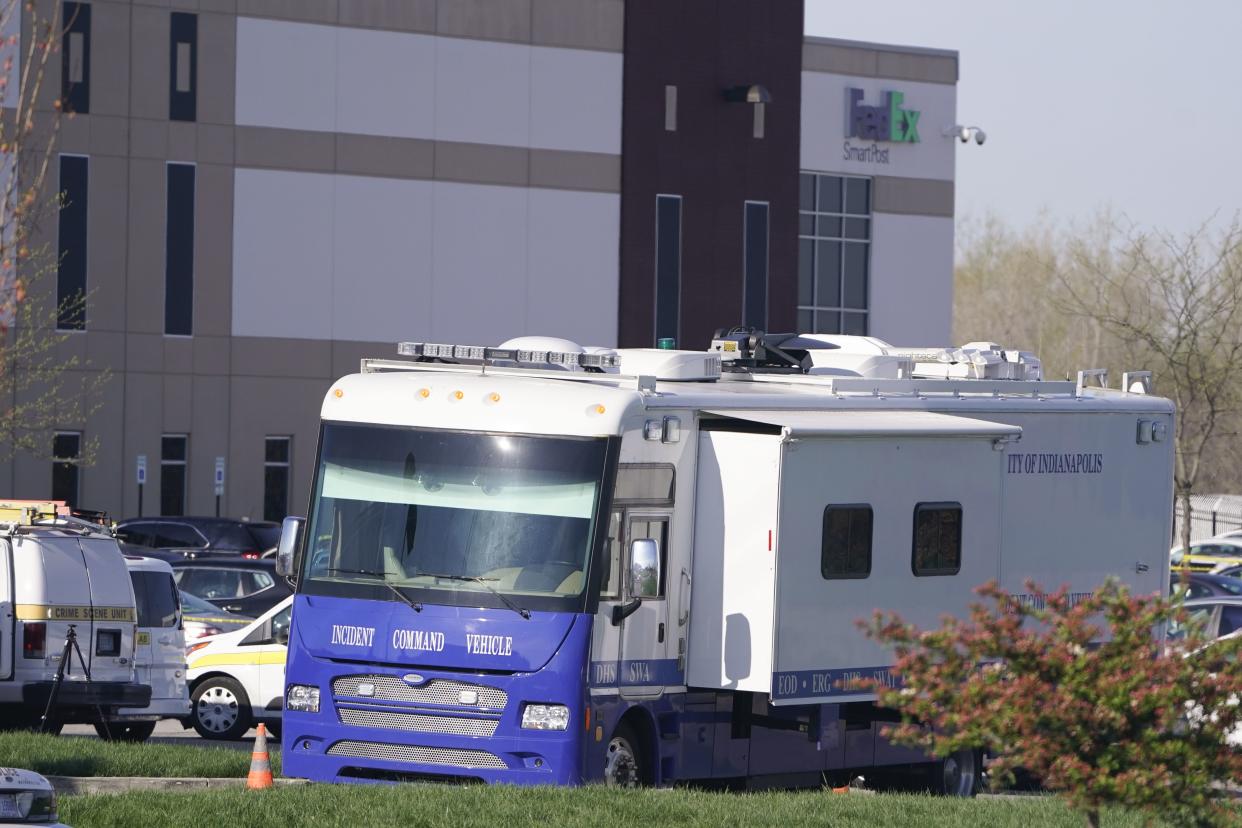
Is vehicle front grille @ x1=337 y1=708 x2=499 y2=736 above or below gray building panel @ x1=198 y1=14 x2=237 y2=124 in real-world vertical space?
below

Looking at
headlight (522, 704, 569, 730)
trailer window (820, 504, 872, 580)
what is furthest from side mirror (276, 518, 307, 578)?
trailer window (820, 504, 872, 580)

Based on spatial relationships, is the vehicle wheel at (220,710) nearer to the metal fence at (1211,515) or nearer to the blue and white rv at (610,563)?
the blue and white rv at (610,563)

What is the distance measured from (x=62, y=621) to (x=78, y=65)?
31.5 meters

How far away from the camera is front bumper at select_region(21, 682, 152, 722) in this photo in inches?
727

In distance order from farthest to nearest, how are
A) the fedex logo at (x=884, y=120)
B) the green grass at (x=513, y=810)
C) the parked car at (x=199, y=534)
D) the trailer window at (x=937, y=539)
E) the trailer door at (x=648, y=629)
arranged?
the fedex logo at (x=884, y=120)
the parked car at (x=199, y=534)
the trailer window at (x=937, y=539)
the trailer door at (x=648, y=629)
the green grass at (x=513, y=810)

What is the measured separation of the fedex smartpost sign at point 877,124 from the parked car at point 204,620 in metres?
37.6

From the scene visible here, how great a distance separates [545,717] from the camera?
13188 millimetres

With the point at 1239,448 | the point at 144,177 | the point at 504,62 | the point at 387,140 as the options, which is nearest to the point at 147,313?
the point at 144,177

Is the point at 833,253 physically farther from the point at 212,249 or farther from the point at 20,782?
the point at 20,782

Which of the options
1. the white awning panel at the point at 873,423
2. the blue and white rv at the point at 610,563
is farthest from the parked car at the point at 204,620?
the white awning panel at the point at 873,423

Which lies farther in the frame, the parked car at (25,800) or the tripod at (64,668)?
the tripod at (64,668)

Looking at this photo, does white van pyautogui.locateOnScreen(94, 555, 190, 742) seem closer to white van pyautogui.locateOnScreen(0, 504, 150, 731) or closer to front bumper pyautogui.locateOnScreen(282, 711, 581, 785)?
white van pyautogui.locateOnScreen(0, 504, 150, 731)

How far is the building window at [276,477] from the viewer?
165ft

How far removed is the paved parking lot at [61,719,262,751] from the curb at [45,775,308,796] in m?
4.60
